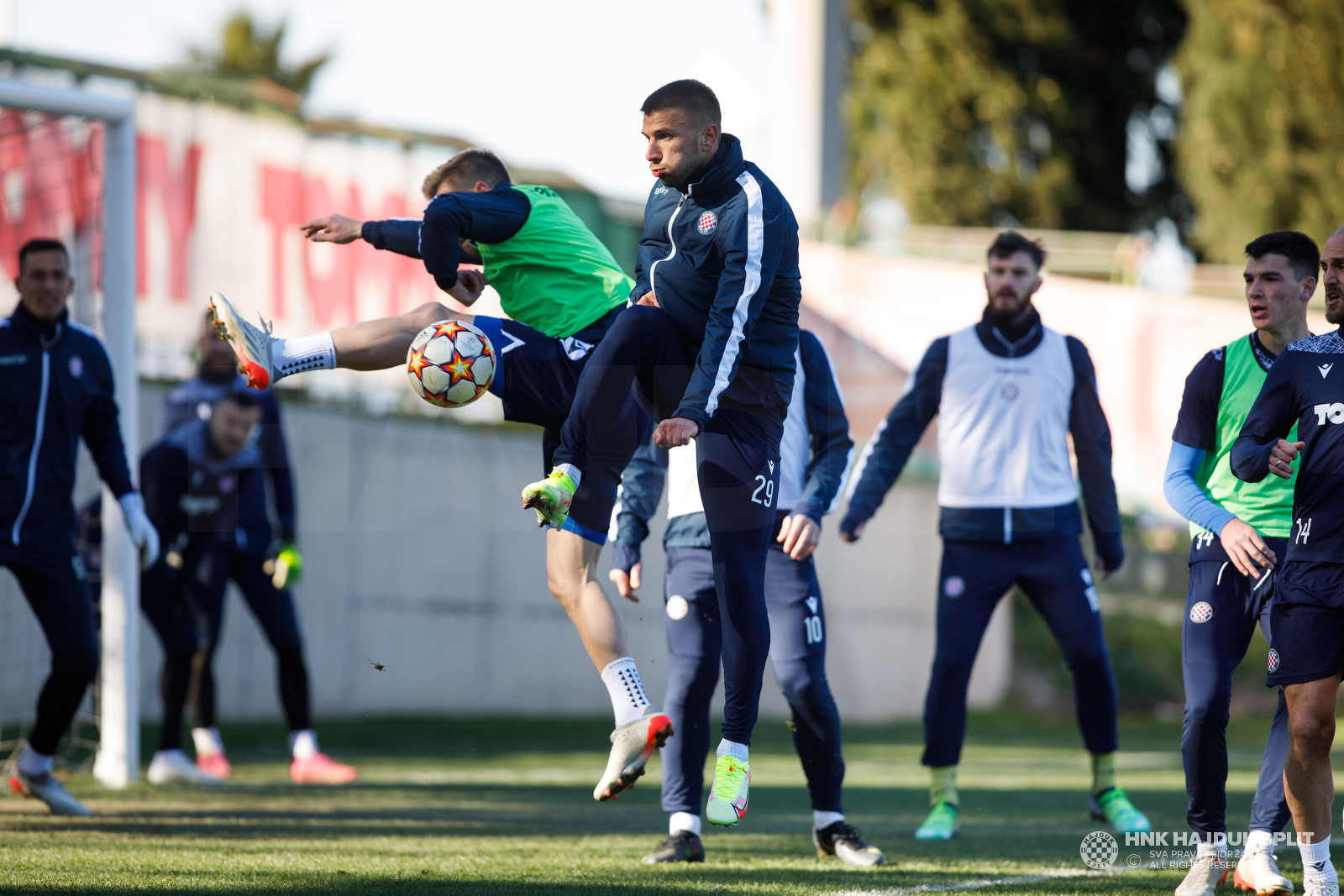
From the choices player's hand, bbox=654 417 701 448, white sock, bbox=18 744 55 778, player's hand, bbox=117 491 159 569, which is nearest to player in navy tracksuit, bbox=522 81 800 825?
player's hand, bbox=654 417 701 448

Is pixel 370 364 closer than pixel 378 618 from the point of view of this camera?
Yes

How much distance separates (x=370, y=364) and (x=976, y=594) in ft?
11.1

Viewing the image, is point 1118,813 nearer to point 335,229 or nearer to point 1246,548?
point 1246,548

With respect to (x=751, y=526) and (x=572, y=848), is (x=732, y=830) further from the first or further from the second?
(x=751, y=526)

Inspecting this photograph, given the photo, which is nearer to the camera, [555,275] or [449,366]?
[449,366]

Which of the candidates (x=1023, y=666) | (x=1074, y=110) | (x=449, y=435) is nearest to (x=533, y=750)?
→ (x=449, y=435)

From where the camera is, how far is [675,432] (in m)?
4.87

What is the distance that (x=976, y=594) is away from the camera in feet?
24.0

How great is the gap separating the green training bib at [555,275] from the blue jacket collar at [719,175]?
615mm

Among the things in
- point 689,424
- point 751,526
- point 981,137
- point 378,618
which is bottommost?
point 378,618

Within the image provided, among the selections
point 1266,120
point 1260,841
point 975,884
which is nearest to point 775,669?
point 975,884

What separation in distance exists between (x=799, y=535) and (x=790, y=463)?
598 mm

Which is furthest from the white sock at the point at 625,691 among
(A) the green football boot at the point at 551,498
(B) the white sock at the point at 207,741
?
(B) the white sock at the point at 207,741

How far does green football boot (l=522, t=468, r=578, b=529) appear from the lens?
4.93 m
